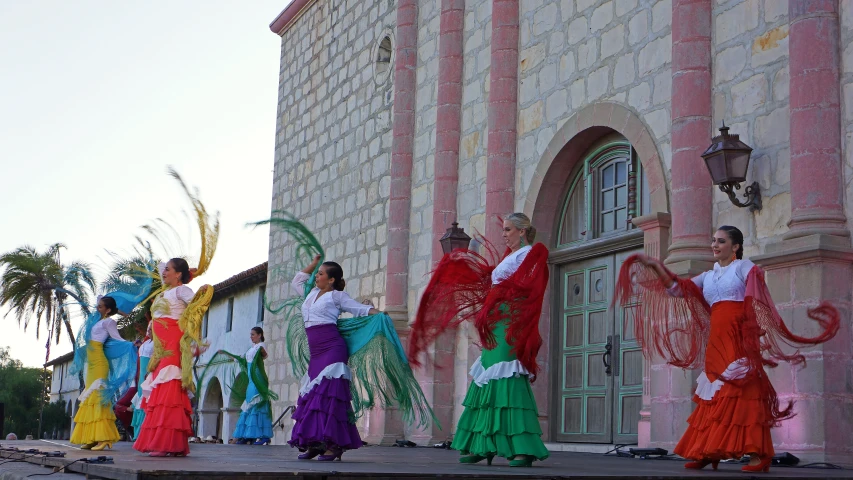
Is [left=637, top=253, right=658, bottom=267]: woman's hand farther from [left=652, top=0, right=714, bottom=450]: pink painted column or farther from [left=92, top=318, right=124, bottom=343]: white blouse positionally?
[left=92, top=318, right=124, bottom=343]: white blouse

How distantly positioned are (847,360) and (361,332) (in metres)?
3.73

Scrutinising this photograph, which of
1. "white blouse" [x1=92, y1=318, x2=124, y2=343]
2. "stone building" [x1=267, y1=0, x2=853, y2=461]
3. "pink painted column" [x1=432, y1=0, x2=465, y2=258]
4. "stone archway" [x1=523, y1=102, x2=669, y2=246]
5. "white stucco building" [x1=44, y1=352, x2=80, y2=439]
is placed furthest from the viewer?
"white stucco building" [x1=44, y1=352, x2=80, y2=439]

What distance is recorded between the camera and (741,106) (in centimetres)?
941

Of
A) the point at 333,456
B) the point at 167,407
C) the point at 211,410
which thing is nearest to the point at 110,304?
the point at 167,407

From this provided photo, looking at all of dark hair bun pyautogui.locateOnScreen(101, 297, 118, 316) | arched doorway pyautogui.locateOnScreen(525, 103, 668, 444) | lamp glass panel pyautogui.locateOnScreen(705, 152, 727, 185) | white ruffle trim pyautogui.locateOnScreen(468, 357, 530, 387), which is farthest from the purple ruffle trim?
lamp glass panel pyautogui.locateOnScreen(705, 152, 727, 185)

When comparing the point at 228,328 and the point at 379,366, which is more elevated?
the point at 228,328

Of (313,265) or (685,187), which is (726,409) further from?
(313,265)

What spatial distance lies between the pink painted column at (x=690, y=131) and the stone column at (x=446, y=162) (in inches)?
180

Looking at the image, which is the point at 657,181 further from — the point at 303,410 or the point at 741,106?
the point at 303,410

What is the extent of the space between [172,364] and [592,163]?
18.6 ft

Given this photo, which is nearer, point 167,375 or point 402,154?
point 167,375

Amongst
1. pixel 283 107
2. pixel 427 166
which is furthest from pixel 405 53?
pixel 283 107

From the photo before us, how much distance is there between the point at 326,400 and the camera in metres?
7.83

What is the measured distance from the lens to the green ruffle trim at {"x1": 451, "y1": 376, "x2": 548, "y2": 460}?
7.11 m
